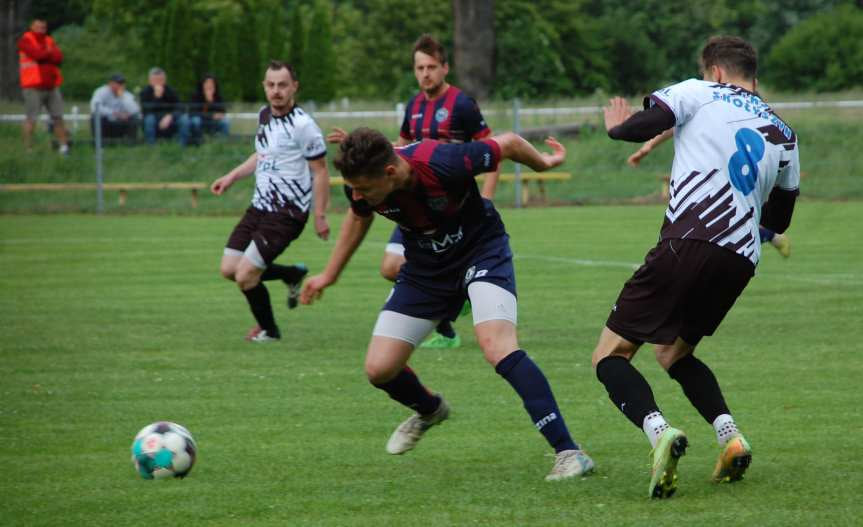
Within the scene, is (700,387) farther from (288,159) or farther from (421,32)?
(421,32)

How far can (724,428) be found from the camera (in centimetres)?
562

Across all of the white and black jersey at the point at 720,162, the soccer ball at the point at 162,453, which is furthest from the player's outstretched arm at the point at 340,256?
the white and black jersey at the point at 720,162

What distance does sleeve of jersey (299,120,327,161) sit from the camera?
1015cm

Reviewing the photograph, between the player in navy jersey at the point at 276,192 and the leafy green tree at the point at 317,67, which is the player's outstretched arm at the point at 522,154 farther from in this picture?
the leafy green tree at the point at 317,67

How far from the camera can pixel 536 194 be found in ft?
87.0

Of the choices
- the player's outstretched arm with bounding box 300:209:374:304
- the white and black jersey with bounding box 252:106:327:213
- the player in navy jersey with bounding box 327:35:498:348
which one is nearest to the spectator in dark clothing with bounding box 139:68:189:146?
the white and black jersey with bounding box 252:106:327:213

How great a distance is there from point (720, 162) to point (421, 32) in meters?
47.9

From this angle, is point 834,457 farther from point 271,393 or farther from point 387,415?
point 271,393

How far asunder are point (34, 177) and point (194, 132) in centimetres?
308

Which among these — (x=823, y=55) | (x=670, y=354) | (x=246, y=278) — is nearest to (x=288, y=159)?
(x=246, y=278)

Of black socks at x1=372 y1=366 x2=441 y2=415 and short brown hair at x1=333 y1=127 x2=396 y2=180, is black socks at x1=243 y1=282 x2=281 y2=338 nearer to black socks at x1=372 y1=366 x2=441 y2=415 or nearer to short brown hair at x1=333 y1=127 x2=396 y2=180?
black socks at x1=372 y1=366 x2=441 y2=415

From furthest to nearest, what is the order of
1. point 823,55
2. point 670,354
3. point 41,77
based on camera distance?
point 823,55, point 41,77, point 670,354

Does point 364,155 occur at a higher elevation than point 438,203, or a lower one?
higher

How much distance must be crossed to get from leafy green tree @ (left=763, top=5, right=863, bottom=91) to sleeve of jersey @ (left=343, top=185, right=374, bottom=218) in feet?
135
